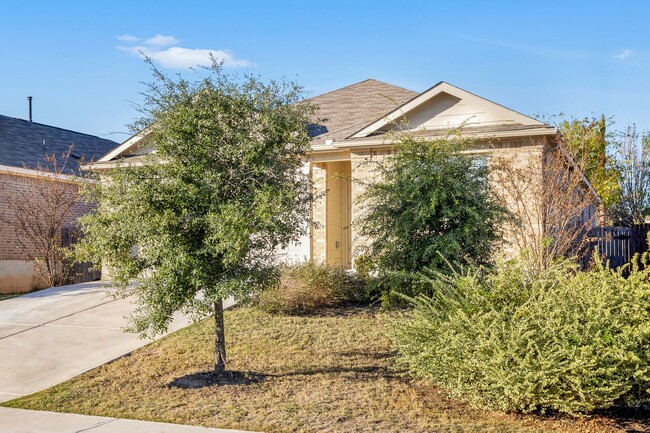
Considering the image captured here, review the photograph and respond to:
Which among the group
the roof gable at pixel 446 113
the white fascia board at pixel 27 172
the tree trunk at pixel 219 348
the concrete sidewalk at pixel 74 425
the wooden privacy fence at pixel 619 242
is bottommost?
the concrete sidewalk at pixel 74 425

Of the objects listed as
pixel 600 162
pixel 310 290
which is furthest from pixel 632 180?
pixel 310 290

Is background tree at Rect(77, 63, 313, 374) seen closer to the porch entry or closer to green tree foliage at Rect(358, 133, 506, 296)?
green tree foliage at Rect(358, 133, 506, 296)

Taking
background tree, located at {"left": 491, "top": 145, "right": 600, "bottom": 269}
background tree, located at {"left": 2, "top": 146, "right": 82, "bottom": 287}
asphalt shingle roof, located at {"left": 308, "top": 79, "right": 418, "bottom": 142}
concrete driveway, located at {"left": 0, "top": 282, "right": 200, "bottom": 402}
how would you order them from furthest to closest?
1. background tree, located at {"left": 2, "top": 146, "right": 82, "bottom": 287}
2. asphalt shingle roof, located at {"left": 308, "top": 79, "right": 418, "bottom": 142}
3. background tree, located at {"left": 491, "top": 145, "right": 600, "bottom": 269}
4. concrete driveway, located at {"left": 0, "top": 282, "right": 200, "bottom": 402}

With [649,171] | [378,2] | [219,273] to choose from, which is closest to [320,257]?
[378,2]

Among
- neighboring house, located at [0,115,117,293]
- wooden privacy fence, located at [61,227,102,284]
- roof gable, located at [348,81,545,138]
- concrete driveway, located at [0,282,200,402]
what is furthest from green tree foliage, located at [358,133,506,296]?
wooden privacy fence, located at [61,227,102,284]

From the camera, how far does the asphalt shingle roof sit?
16953 millimetres

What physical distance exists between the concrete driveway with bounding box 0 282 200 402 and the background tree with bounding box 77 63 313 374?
0.84 metres

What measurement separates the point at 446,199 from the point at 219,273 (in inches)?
141

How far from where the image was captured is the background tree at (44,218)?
58.9ft

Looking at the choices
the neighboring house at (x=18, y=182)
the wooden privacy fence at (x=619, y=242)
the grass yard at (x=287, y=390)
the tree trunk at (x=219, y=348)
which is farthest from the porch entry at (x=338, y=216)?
the tree trunk at (x=219, y=348)

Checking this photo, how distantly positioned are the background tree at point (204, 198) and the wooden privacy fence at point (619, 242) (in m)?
9.53

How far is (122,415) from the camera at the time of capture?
7.31m

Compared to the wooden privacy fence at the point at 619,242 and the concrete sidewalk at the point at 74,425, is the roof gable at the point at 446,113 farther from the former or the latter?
the concrete sidewalk at the point at 74,425

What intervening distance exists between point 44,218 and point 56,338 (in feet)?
27.0
